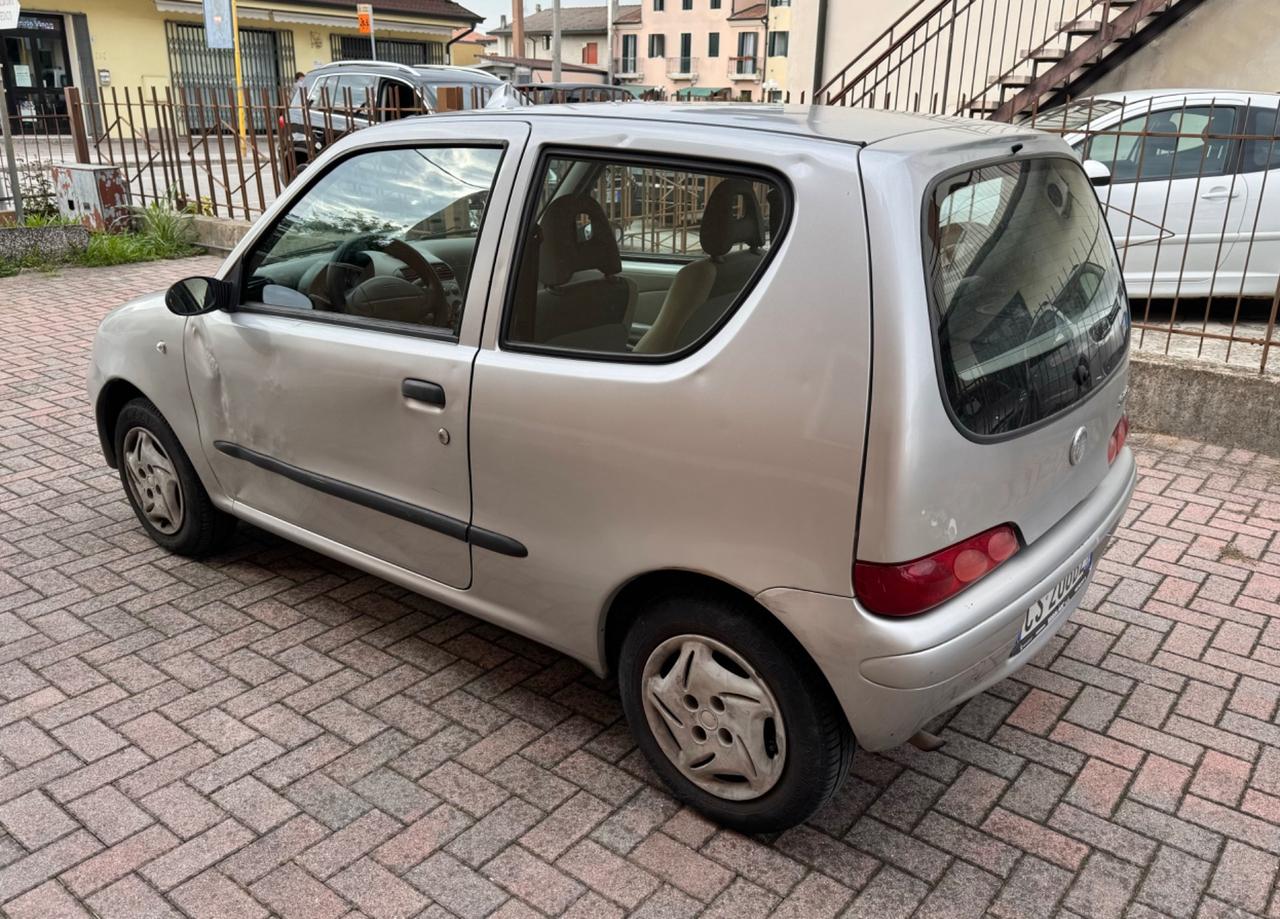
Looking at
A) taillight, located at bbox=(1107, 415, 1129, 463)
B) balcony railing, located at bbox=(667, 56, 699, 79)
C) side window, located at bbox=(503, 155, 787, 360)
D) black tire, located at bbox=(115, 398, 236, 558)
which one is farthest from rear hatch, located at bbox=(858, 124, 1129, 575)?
balcony railing, located at bbox=(667, 56, 699, 79)

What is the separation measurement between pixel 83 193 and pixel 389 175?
10.4 metres

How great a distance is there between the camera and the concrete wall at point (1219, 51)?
11164mm

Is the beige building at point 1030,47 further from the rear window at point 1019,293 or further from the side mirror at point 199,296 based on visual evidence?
the side mirror at point 199,296

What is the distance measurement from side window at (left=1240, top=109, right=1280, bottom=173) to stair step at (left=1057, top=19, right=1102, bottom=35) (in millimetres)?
4990

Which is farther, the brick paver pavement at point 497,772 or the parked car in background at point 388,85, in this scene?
the parked car in background at point 388,85

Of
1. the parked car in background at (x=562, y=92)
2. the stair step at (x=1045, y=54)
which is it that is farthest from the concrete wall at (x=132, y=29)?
the stair step at (x=1045, y=54)

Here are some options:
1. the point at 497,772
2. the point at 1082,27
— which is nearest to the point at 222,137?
the point at 1082,27

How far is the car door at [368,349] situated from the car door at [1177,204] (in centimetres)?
528

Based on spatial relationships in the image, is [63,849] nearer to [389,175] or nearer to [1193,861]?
[389,175]

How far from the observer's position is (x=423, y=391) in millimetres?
3010

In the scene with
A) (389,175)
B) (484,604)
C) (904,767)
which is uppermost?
(389,175)

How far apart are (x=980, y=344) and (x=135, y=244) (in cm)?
1096

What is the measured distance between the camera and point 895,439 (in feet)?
7.27

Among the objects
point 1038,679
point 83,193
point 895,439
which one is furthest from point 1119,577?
point 83,193
